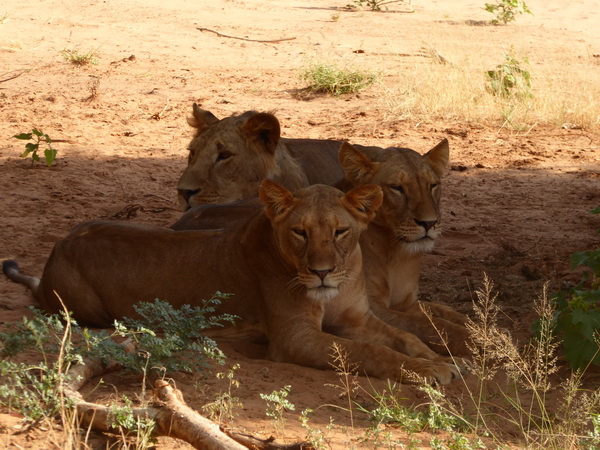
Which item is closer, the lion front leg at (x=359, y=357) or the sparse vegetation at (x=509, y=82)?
the lion front leg at (x=359, y=357)

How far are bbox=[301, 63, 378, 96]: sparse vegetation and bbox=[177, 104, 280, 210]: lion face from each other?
18.4ft

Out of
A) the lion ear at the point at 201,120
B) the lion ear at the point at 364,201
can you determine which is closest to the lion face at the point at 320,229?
the lion ear at the point at 364,201

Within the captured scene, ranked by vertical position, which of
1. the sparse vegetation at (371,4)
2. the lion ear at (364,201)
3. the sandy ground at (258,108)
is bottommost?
the sandy ground at (258,108)

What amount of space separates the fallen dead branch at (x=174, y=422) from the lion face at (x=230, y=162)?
320 cm

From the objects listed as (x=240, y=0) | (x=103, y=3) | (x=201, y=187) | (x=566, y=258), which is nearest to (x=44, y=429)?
(x=201, y=187)

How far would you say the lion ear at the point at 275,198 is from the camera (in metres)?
5.41

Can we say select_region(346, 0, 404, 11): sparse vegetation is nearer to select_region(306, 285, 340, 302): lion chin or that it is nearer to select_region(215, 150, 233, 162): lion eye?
select_region(215, 150, 233, 162): lion eye

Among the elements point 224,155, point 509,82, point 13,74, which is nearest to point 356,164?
point 224,155

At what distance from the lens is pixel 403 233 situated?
19.9 ft

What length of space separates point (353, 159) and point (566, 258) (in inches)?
97.8

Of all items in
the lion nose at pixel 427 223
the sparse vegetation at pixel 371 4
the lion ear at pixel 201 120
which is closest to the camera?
the lion nose at pixel 427 223

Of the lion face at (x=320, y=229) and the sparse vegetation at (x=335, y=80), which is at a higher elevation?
the lion face at (x=320, y=229)

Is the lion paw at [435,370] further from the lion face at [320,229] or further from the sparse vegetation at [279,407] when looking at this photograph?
the sparse vegetation at [279,407]

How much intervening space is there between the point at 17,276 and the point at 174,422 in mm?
3148
